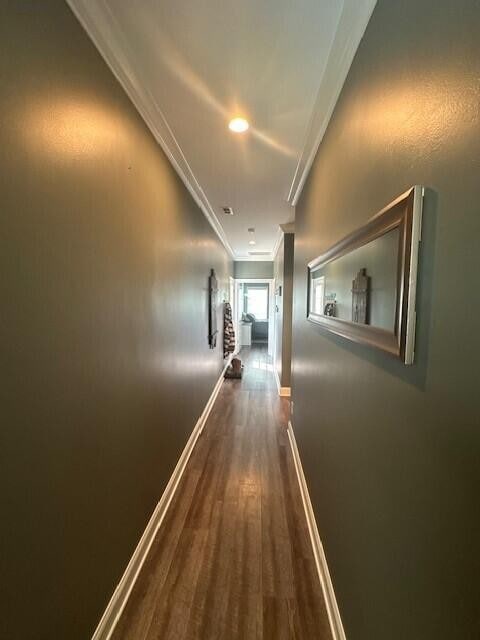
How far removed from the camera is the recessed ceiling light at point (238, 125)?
5.41ft

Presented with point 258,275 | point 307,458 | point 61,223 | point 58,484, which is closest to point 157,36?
point 61,223

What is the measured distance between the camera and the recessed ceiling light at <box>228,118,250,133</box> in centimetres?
165

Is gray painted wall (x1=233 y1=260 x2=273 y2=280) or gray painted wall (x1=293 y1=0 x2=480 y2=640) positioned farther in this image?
gray painted wall (x1=233 y1=260 x2=273 y2=280)

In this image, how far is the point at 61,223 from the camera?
876 millimetres

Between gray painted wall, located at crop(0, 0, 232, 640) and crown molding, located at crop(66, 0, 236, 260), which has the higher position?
crown molding, located at crop(66, 0, 236, 260)

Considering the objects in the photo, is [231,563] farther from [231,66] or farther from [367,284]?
[231,66]

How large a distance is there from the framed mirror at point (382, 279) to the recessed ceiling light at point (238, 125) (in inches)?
39.9

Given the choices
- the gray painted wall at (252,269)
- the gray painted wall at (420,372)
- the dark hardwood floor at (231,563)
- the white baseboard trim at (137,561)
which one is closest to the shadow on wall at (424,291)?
the gray painted wall at (420,372)

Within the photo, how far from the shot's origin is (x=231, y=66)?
128 cm

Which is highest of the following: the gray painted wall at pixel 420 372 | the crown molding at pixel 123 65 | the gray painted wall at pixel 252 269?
the crown molding at pixel 123 65

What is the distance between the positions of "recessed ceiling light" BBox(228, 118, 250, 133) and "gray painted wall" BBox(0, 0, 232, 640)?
0.51 m

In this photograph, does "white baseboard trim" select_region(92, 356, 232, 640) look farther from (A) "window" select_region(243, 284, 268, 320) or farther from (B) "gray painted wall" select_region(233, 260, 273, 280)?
(A) "window" select_region(243, 284, 268, 320)

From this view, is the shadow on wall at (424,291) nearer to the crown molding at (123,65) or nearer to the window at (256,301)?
the crown molding at (123,65)

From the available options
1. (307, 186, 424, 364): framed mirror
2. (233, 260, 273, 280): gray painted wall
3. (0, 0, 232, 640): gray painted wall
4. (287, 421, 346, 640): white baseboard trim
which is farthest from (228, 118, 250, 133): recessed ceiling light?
(233, 260, 273, 280): gray painted wall
